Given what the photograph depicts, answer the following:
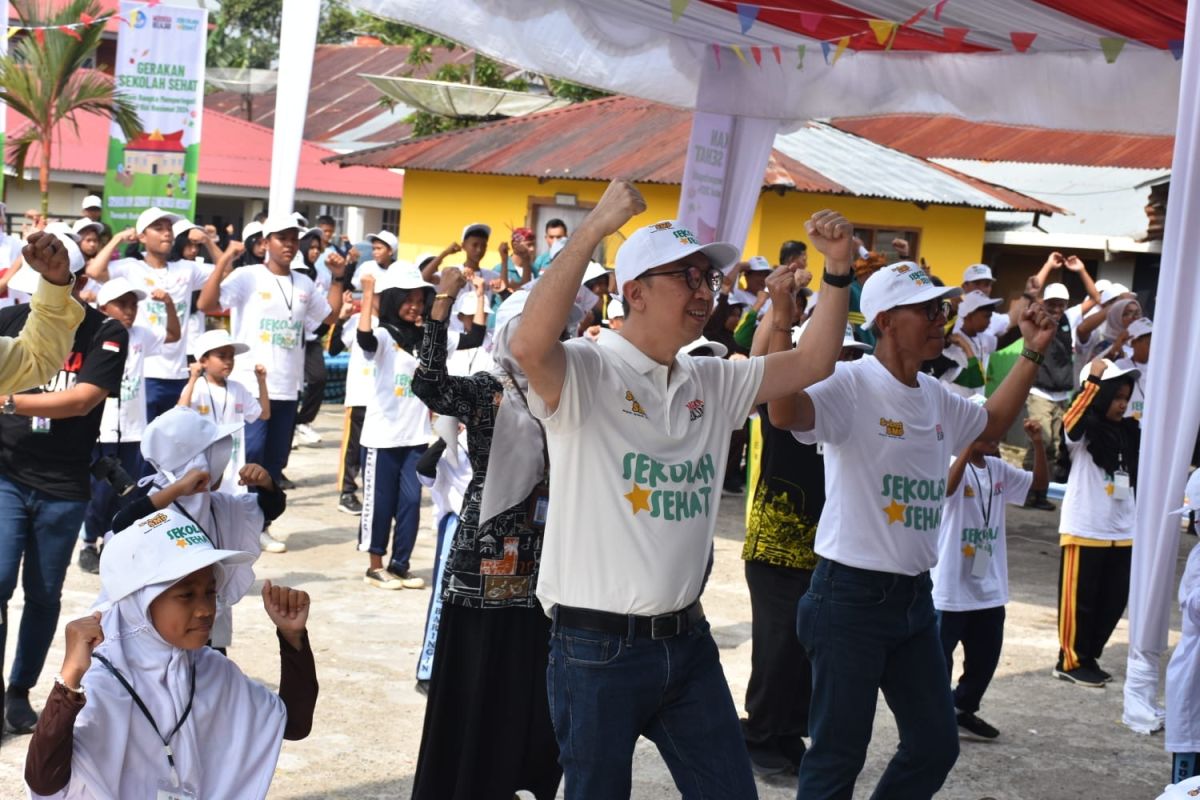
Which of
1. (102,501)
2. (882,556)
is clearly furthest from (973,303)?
(882,556)

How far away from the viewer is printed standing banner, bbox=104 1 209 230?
48.8 ft

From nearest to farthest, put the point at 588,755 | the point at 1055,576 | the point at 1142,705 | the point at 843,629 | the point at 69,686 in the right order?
1. the point at 69,686
2. the point at 588,755
3. the point at 843,629
4. the point at 1142,705
5. the point at 1055,576

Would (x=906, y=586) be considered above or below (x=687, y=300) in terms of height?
below

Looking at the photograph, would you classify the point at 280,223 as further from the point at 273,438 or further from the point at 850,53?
the point at 850,53

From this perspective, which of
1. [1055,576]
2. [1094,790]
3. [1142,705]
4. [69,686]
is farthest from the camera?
[1055,576]

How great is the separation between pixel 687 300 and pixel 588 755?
4.15 ft

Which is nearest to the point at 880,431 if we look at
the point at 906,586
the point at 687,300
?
the point at 906,586

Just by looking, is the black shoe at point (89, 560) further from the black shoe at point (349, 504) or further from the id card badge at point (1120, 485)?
the id card badge at point (1120, 485)

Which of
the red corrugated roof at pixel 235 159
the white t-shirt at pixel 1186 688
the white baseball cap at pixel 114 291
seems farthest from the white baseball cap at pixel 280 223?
the red corrugated roof at pixel 235 159

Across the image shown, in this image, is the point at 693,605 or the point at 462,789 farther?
the point at 462,789

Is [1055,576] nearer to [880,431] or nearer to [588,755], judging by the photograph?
[880,431]

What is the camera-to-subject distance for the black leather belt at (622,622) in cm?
405

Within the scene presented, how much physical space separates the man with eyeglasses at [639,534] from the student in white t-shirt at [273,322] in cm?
680

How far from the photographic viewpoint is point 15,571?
19.9 ft
